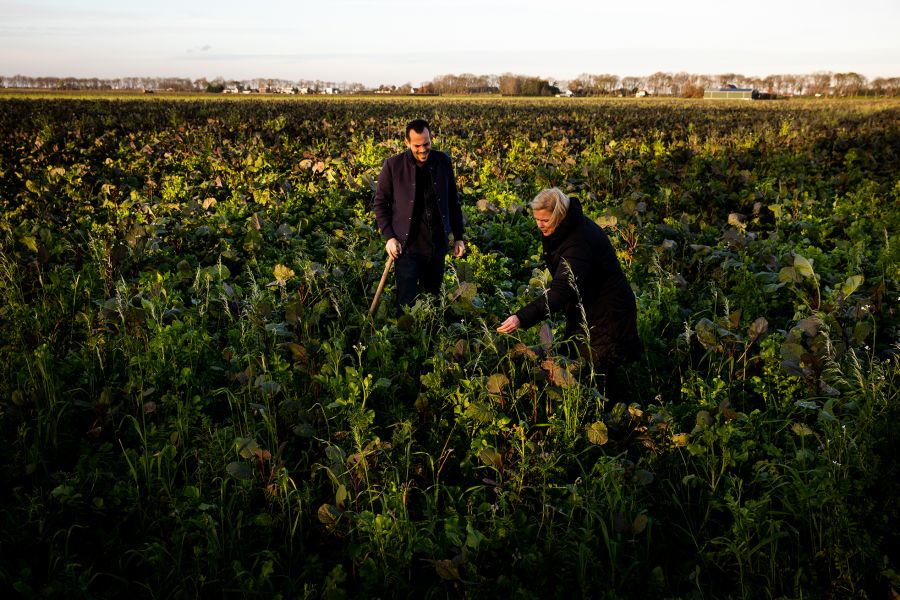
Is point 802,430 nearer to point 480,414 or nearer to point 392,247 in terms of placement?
point 480,414

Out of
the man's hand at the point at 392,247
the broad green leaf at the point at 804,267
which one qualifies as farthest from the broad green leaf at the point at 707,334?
the man's hand at the point at 392,247

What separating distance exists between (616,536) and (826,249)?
6271mm

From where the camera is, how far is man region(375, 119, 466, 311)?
16.4 feet

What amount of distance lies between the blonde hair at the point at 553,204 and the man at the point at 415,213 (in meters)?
1.42

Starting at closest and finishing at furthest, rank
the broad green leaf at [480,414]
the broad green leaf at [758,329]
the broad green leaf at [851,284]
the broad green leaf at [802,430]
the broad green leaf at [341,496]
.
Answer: the broad green leaf at [341,496] → the broad green leaf at [802,430] → the broad green leaf at [480,414] → the broad green leaf at [758,329] → the broad green leaf at [851,284]

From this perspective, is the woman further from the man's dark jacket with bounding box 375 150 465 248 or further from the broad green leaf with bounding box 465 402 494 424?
the man's dark jacket with bounding box 375 150 465 248

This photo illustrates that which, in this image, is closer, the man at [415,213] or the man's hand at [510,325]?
the man's hand at [510,325]

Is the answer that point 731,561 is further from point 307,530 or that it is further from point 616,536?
point 307,530

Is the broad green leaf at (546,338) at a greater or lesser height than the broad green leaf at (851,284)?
lesser

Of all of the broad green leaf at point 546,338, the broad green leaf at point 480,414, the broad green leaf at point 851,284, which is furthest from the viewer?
the broad green leaf at point 851,284

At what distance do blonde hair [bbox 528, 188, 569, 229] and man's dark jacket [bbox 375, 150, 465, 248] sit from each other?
143 centimetres

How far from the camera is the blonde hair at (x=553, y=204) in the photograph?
3.73 metres

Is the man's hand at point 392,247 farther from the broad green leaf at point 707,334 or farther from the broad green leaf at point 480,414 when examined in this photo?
the broad green leaf at point 707,334

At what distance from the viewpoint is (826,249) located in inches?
294
